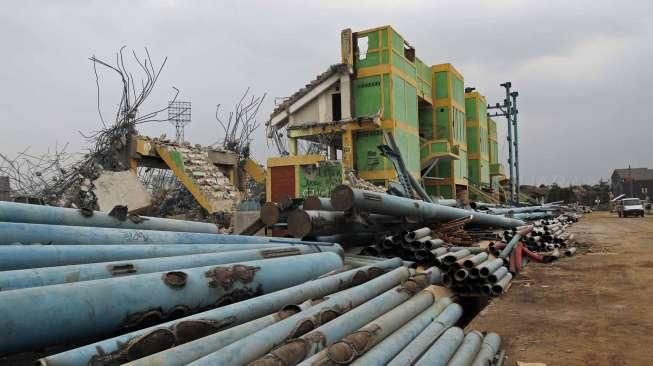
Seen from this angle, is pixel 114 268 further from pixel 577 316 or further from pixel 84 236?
pixel 577 316

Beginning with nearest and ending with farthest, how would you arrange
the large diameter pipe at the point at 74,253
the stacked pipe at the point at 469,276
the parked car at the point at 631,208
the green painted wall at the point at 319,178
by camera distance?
1. the large diameter pipe at the point at 74,253
2. the stacked pipe at the point at 469,276
3. the green painted wall at the point at 319,178
4. the parked car at the point at 631,208

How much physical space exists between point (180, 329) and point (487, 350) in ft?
8.38

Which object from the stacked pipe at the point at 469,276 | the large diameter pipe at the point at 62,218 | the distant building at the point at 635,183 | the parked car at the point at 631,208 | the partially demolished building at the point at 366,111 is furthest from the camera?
the distant building at the point at 635,183

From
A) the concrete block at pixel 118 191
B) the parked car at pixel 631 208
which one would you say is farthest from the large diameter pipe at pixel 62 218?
the parked car at pixel 631 208

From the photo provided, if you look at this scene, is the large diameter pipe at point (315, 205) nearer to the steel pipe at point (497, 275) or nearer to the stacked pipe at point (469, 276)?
the stacked pipe at point (469, 276)

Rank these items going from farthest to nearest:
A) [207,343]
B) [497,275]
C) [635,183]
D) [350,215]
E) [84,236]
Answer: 1. [635,183]
2. [350,215]
3. [497,275]
4. [84,236]
5. [207,343]

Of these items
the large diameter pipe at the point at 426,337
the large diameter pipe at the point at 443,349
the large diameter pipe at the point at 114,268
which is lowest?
the large diameter pipe at the point at 443,349

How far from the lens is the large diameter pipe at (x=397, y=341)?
10.1 feet

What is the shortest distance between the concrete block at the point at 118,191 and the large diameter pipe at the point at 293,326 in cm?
1083

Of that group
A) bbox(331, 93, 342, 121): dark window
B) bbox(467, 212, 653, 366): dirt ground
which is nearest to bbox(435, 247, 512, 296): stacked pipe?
bbox(467, 212, 653, 366): dirt ground

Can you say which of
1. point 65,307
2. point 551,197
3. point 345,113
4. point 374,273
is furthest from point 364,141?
point 551,197

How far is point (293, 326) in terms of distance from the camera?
311 centimetres

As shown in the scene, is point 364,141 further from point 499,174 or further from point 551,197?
point 551,197

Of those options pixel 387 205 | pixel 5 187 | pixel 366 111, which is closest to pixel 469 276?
pixel 387 205
